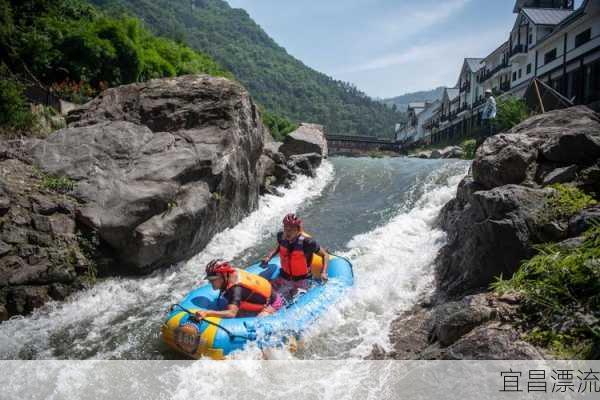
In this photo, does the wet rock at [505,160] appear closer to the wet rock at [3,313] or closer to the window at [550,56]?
the wet rock at [3,313]

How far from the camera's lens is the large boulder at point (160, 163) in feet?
29.2

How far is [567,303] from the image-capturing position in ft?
12.5

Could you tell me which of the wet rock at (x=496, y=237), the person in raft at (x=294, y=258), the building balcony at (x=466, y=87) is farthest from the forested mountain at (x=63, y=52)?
the building balcony at (x=466, y=87)

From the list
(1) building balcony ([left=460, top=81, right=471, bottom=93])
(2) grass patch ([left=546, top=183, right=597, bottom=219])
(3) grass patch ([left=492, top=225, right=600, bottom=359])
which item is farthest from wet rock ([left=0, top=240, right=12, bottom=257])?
(1) building balcony ([left=460, top=81, right=471, bottom=93])

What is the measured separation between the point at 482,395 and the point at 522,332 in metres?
0.82

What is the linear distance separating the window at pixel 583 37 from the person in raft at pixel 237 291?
27127mm

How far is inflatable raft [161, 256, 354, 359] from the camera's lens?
5641 mm

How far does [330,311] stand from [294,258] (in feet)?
3.87

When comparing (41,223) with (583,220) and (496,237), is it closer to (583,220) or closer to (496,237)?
(496,237)

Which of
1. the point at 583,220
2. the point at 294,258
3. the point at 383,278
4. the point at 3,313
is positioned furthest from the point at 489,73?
the point at 3,313

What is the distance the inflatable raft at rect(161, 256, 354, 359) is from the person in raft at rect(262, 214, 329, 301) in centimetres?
62

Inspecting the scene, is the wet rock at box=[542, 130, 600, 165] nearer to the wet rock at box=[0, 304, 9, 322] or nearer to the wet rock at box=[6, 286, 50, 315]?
the wet rock at box=[6, 286, 50, 315]

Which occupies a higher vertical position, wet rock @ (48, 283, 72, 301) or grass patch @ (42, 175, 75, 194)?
grass patch @ (42, 175, 75, 194)

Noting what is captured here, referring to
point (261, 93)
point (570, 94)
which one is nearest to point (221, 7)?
point (261, 93)
